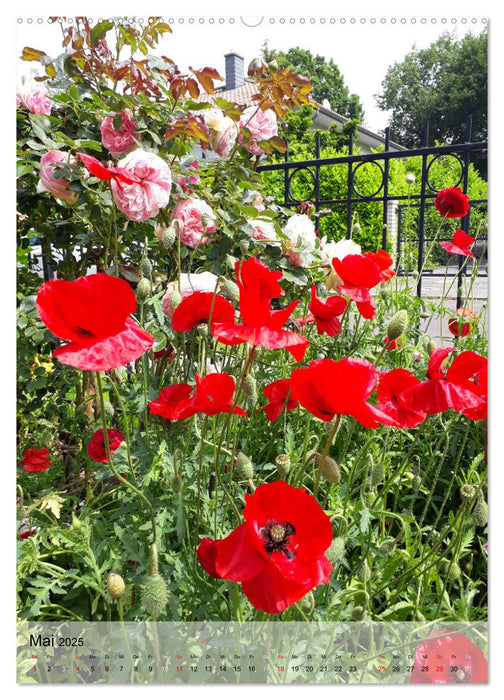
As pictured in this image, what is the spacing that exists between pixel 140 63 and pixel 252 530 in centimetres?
95

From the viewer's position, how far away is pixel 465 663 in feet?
2.07

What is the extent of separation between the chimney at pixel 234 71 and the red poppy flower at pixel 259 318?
44 centimetres

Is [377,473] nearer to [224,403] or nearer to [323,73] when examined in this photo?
[224,403]

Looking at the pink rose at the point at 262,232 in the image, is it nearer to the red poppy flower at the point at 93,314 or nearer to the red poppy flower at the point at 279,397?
the red poppy flower at the point at 279,397

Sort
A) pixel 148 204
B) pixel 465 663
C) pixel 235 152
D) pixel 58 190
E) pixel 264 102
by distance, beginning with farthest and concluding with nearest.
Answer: pixel 235 152 < pixel 264 102 < pixel 58 190 < pixel 148 204 < pixel 465 663

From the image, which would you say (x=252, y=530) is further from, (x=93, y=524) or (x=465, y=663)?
(x=93, y=524)

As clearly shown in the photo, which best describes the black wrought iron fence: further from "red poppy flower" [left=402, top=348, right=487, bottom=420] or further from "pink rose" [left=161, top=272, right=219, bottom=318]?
"red poppy flower" [left=402, top=348, right=487, bottom=420]

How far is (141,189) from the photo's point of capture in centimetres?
87

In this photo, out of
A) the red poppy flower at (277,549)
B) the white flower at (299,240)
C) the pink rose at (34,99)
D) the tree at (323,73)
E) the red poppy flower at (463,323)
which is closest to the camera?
the red poppy flower at (277,549)

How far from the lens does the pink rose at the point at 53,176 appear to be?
1.02 meters

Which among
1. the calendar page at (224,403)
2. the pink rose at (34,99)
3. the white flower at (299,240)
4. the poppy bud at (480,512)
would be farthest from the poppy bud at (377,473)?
the pink rose at (34,99)

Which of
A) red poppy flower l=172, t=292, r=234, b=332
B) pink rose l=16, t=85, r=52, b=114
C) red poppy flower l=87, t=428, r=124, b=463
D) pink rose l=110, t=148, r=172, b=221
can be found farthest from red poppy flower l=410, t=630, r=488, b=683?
pink rose l=16, t=85, r=52, b=114
